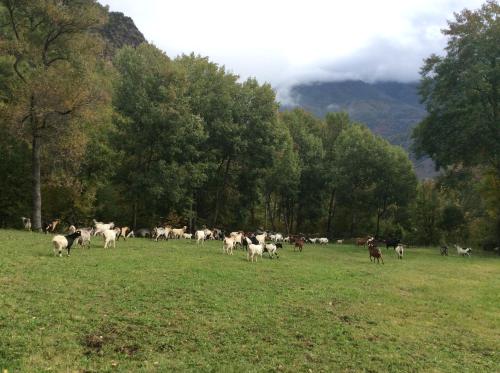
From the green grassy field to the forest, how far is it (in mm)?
13651

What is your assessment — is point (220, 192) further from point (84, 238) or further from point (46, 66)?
point (84, 238)

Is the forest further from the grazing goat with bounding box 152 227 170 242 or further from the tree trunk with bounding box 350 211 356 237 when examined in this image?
the grazing goat with bounding box 152 227 170 242

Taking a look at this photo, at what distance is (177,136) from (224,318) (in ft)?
87.6

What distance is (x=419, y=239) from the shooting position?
65.9 metres

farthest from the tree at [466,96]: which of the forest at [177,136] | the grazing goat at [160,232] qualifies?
the grazing goat at [160,232]

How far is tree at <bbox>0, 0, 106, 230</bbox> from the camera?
3030 centimetres

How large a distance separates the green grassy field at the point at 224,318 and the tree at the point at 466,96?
22.4 m

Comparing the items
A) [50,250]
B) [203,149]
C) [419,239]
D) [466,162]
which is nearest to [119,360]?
[50,250]

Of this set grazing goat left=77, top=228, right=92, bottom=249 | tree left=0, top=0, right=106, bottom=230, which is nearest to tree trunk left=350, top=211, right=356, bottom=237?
tree left=0, top=0, right=106, bottom=230

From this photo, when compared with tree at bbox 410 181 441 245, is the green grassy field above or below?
below

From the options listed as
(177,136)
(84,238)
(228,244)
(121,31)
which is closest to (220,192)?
(177,136)

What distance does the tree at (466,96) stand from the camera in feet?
129

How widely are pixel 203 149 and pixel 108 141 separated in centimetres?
1034

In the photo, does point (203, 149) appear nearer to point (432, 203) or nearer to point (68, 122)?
point (68, 122)
